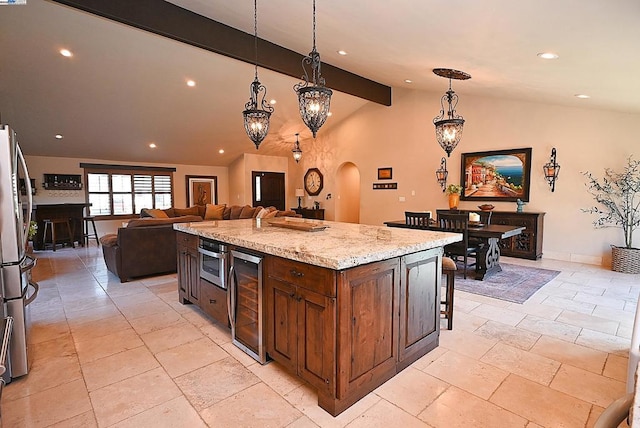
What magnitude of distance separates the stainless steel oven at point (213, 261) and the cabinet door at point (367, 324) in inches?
50.6

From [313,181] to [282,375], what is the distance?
8.42m

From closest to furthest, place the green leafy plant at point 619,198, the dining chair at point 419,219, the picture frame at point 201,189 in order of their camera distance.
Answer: the dining chair at point 419,219
the green leafy plant at point 619,198
the picture frame at point 201,189

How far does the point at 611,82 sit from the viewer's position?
373cm

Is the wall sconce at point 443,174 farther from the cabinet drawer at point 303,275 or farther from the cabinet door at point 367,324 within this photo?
the cabinet drawer at point 303,275

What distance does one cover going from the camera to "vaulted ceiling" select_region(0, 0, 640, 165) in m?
2.82

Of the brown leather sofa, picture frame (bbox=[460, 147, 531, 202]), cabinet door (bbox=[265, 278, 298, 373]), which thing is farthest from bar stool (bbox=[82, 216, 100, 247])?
picture frame (bbox=[460, 147, 531, 202])

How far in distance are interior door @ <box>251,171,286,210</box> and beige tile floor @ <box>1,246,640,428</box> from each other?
6998 mm

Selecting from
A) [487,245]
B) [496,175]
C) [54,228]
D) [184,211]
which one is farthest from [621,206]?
[54,228]

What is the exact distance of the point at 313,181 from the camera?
34.2 feet

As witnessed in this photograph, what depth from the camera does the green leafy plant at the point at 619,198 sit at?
5219 millimetres

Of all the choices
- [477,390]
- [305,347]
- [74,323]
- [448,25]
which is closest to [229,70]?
[448,25]

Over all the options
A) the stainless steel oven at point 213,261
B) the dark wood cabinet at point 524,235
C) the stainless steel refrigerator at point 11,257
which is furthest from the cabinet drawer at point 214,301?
the dark wood cabinet at point 524,235

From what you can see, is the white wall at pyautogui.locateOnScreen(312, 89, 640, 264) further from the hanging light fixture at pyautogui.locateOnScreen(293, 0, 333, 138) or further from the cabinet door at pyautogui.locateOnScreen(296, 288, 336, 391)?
the cabinet door at pyautogui.locateOnScreen(296, 288, 336, 391)

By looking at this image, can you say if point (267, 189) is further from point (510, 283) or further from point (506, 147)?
point (510, 283)
